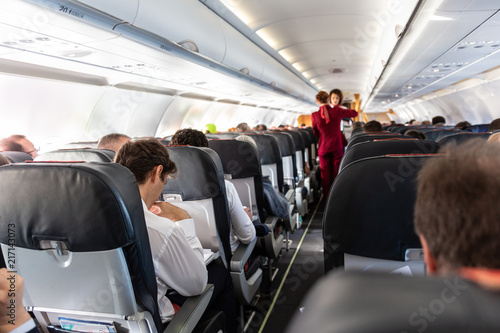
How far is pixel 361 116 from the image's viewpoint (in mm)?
35875

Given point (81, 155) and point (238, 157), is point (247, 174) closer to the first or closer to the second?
point (238, 157)

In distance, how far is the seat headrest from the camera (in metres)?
1.44

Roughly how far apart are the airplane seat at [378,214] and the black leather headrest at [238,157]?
1.83 meters

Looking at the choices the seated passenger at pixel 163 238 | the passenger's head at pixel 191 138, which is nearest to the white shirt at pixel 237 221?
the passenger's head at pixel 191 138

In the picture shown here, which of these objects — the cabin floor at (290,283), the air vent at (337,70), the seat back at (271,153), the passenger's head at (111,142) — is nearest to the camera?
the cabin floor at (290,283)

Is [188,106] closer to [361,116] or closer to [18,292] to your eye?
[18,292]

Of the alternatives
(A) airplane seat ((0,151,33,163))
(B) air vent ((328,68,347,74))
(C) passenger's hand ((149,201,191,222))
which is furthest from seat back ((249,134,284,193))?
(B) air vent ((328,68,347,74))

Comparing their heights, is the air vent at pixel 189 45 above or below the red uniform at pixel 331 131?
above

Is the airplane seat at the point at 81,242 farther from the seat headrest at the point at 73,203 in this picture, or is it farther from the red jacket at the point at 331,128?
the red jacket at the point at 331,128

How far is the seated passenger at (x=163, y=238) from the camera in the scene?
1879mm

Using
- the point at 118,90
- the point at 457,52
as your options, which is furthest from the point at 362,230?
the point at 118,90

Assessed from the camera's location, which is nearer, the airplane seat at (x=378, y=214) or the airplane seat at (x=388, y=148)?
the airplane seat at (x=378, y=214)

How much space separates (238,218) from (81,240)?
1.68m

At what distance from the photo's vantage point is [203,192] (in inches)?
105
